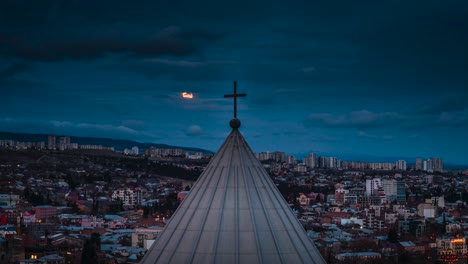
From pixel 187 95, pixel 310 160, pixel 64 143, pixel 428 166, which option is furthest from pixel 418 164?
pixel 187 95

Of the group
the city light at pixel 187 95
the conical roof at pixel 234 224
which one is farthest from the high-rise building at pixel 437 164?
the conical roof at pixel 234 224

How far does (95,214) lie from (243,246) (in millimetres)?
81841

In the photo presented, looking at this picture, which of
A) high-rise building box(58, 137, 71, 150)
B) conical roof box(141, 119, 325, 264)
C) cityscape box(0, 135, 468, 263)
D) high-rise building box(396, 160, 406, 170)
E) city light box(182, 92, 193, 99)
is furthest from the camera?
high-rise building box(396, 160, 406, 170)

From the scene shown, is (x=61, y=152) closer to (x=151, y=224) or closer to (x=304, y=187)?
(x=304, y=187)

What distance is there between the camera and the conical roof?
5.02 metres

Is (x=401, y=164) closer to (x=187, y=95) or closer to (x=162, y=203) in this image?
(x=162, y=203)

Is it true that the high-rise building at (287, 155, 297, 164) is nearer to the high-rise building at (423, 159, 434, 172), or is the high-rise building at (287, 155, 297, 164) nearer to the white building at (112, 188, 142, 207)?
the high-rise building at (423, 159, 434, 172)

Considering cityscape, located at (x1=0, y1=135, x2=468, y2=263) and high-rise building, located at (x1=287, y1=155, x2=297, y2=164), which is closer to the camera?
cityscape, located at (x1=0, y1=135, x2=468, y2=263)

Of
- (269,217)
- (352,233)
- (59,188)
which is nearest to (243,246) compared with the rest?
(269,217)

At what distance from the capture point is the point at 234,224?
5.09 meters

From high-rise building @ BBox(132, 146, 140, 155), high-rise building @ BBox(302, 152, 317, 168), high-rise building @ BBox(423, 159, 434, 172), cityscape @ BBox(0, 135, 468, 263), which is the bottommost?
cityscape @ BBox(0, 135, 468, 263)

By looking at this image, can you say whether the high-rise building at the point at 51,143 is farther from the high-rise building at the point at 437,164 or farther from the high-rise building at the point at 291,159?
the high-rise building at the point at 437,164

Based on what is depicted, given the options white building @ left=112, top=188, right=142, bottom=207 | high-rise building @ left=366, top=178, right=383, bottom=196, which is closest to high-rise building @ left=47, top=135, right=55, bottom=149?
white building @ left=112, top=188, right=142, bottom=207

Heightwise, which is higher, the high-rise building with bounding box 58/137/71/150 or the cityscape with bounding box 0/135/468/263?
the high-rise building with bounding box 58/137/71/150
